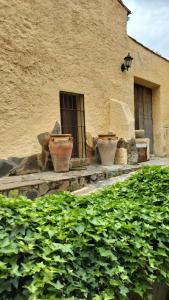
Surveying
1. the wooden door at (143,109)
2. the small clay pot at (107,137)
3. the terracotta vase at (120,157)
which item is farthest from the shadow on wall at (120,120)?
the wooden door at (143,109)

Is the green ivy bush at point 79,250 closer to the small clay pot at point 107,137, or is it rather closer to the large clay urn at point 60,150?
the large clay urn at point 60,150

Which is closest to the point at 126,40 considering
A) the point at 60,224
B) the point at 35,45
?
the point at 35,45

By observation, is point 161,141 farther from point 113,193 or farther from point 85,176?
point 113,193

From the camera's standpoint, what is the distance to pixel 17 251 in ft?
4.16

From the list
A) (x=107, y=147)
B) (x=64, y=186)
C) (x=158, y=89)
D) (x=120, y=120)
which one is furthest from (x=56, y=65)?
(x=158, y=89)

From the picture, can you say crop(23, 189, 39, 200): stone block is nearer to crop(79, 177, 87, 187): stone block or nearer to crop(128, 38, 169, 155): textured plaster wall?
crop(79, 177, 87, 187): stone block

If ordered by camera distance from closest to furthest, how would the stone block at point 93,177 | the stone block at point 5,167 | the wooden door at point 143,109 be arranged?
the stone block at point 5,167
the stone block at point 93,177
the wooden door at point 143,109

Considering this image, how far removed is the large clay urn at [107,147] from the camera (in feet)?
21.4

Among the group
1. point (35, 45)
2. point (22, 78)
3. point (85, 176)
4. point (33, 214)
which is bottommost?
point (85, 176)

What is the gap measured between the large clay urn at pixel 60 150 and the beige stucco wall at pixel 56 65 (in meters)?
0.30

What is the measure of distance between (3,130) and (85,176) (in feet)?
4.92

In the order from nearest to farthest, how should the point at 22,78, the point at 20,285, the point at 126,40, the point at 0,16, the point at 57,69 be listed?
the point at 20,285
the point at 0,16
the point at 22,78
the point at 57,69
the point at 126,40

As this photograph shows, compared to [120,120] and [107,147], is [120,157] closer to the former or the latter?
[107,147]

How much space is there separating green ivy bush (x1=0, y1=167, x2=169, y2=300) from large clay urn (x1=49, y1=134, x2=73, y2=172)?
3.26 metres
